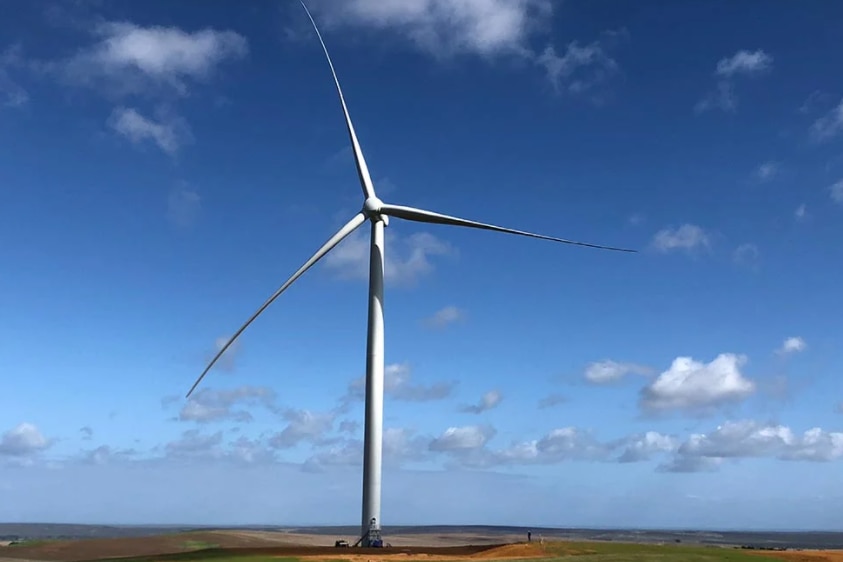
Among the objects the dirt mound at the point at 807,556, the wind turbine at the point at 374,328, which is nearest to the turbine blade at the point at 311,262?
the wind turbine at the point at 374,328

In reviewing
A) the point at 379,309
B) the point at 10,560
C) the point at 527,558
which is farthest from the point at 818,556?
the point at 10,560

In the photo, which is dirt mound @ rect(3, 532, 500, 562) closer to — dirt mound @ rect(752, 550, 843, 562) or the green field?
the green field

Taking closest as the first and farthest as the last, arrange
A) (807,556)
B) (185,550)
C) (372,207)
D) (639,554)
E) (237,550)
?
(237,550), (639,554), (807,556), (185,550), (372,207)

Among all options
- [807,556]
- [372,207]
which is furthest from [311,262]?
[807,556]

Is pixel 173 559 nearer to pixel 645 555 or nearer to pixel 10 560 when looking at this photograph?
pixel 10 560

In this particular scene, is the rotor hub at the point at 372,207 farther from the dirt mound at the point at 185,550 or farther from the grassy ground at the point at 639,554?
the grassy ground at the point at 639,554

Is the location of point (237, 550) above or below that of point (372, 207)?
below

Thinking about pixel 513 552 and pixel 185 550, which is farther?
pixel 185 550

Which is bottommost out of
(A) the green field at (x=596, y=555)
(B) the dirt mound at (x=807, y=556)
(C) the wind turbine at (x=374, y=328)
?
(B) the dirt mound at (x=807, y=556)

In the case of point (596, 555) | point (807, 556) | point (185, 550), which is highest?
point (185, 550)

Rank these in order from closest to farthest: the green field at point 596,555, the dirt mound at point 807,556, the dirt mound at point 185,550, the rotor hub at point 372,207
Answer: the green field at point 596,555, the dirt mound at point 185,550, the dirt mound at point 807,556, the rotor hub at point 372,207

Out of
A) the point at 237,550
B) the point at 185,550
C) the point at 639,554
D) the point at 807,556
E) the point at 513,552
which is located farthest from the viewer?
the point at 185,550

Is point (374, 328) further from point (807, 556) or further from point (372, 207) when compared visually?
point (807, 556)

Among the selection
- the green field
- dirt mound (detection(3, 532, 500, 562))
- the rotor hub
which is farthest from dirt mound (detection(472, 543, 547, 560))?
the rotor hub
